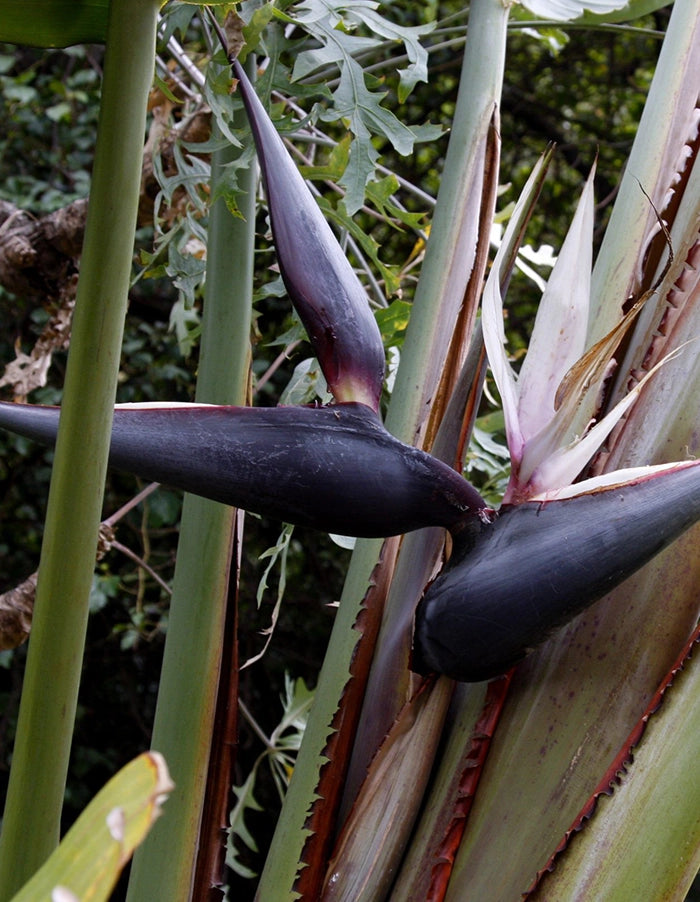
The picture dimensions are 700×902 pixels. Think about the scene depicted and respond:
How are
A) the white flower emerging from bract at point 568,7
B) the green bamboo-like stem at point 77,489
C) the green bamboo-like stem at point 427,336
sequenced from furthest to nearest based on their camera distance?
the white flower emerging from bract at point 568,7 → the green bamboo-like stem at point 427,336 → the green bamboo-like stem at point 77,489

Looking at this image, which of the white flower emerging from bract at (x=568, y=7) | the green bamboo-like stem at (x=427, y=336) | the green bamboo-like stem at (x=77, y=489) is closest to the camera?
the green bamboo-like stem at (x=77, y=489)

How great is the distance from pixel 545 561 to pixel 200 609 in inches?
7.9

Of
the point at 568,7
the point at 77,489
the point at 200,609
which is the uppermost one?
the point at 568,7

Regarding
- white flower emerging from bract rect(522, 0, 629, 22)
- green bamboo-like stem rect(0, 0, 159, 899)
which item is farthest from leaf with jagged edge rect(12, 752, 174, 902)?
white flower emerging from bract rect(522, 0, 629, 22)

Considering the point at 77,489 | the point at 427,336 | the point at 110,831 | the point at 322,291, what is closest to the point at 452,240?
the point at 427,336

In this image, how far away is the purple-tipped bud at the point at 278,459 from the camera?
360 mm

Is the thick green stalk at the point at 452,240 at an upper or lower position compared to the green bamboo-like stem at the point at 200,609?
upper

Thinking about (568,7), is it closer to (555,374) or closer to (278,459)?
(555,374)

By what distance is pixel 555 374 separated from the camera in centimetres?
43

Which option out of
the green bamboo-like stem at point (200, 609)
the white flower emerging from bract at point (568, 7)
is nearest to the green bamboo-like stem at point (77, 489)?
Result: the green bamboo-like stem at point (200, 609)

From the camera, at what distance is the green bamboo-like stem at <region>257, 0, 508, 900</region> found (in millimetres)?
463

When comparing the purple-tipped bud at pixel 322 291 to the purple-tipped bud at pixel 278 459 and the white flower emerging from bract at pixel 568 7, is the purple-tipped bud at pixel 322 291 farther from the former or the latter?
the white flower emerging from bract at pixel 568 7

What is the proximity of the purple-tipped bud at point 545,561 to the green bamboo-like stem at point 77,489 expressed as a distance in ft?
0.45

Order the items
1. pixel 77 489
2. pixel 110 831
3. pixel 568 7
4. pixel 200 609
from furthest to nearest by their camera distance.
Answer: pixel 568 7 < pixel 200 609 < pixel 77 489 < pixel 110 831
